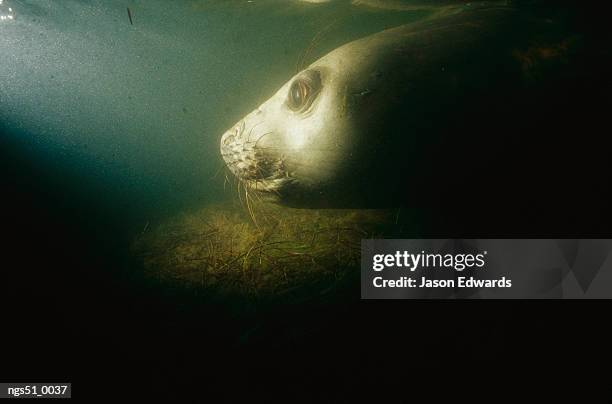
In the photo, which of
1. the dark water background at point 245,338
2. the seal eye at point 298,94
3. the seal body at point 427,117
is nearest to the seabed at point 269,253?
the dark water background at point 245,338

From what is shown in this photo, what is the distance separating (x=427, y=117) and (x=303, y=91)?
0.90 meters

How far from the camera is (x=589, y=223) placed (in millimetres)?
2236

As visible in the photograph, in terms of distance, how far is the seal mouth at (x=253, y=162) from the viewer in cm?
216

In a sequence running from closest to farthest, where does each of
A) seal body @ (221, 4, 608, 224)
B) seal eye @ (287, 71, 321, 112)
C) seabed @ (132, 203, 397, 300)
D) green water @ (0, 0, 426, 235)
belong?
seal body @ (221, 4, 608, 224) → seal eye @ (287, 71, 321, 112) → seabed @ (132, 203, 397, 300) → green water @ (0, 0, 426, 235)

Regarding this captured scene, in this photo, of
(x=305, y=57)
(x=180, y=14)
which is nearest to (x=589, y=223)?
(x=305, y=57)

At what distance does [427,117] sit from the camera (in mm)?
1862

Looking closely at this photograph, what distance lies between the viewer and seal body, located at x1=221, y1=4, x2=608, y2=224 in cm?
184

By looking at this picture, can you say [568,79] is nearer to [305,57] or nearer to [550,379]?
[550,379]

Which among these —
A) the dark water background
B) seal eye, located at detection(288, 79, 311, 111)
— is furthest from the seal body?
the dark water background

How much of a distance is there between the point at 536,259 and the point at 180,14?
1114 cm

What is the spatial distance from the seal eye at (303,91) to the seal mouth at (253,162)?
31 cm

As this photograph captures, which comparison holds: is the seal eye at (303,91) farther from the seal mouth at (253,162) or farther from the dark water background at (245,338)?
the dark water background at (245,338)

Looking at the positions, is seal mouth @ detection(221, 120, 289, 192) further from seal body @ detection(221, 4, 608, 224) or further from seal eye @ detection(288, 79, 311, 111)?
seal eye @ detection(288, 79, 311, 111)

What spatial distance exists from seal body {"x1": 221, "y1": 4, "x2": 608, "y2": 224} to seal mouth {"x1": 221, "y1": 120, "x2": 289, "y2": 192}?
0.04ft
